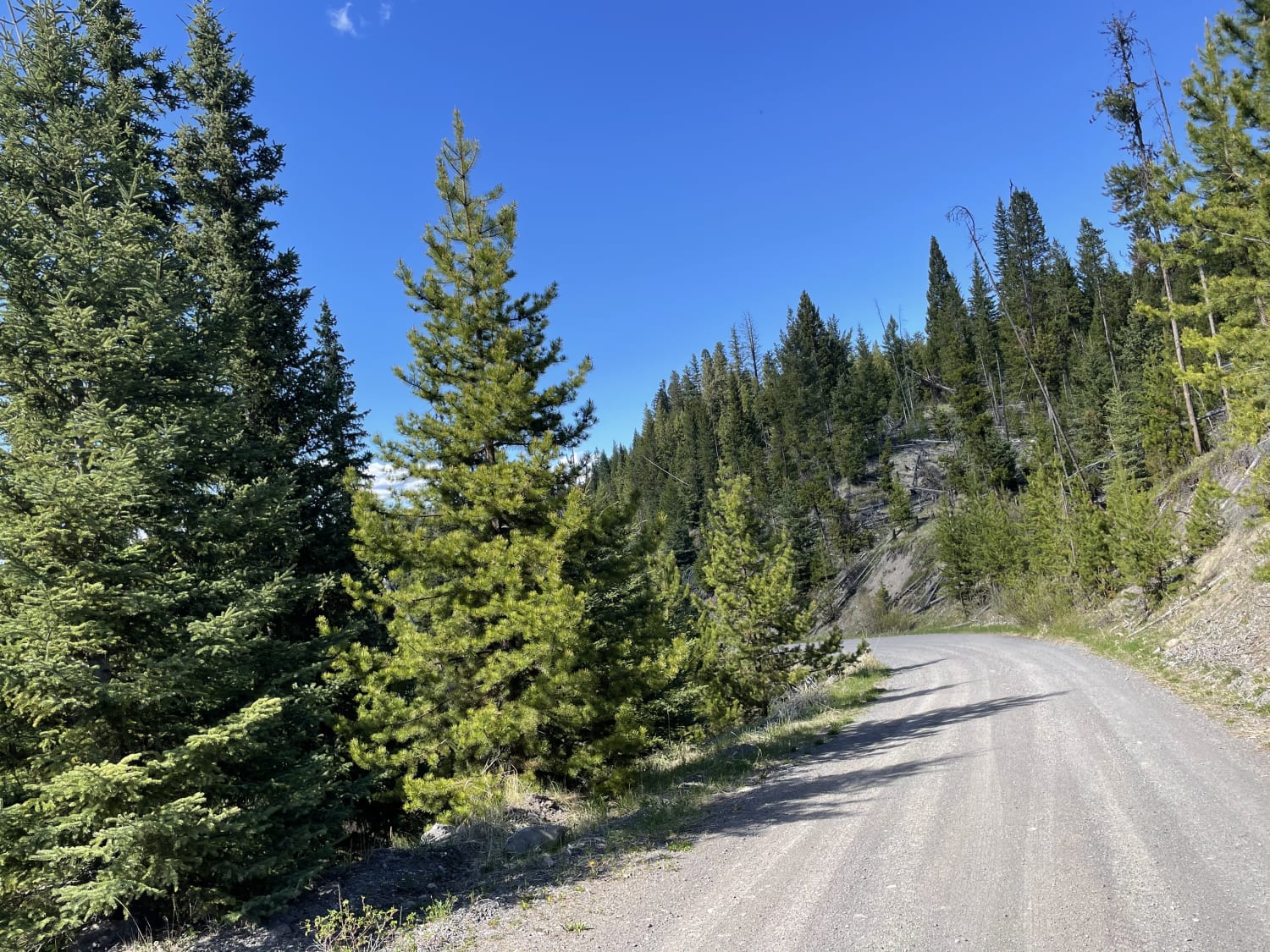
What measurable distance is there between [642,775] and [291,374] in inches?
417

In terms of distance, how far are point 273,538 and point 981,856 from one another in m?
9.54

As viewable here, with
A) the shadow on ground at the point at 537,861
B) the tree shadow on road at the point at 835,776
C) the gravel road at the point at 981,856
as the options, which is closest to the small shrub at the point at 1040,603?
the tree shadow on road at the point at 835,776

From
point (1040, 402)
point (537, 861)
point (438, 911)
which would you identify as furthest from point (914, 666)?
point (1040, 402)

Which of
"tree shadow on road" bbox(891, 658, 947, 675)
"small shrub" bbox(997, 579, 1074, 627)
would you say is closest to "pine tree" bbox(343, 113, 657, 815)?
"tree shadow on road" bbox(891, 658, 947, 675)

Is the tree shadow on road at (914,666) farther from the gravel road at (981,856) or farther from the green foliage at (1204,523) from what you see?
the gravel road at (981,856)

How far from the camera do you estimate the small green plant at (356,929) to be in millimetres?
5488

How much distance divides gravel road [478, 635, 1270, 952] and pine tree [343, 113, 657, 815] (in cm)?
282

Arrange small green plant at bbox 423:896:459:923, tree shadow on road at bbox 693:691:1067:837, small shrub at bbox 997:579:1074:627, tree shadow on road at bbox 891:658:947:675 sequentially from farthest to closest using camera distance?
small shrub at bbox 997:579:1074:627, tree shadow on road at bbox 891:658:947:675, tree shadow on road at bbox 693:691:1067:837, small green plant at bbox 423:896:459:923

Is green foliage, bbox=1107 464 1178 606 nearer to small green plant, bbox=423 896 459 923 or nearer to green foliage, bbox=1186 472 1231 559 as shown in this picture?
green foliage, bbox=1186 472 1231 559

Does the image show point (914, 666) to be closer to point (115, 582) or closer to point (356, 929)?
point (356, 929)

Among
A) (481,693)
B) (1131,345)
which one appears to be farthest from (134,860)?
(1131,345)

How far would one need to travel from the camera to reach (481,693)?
9.86 meters

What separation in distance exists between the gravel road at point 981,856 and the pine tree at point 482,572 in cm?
282

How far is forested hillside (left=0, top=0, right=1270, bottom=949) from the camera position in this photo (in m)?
6.00
